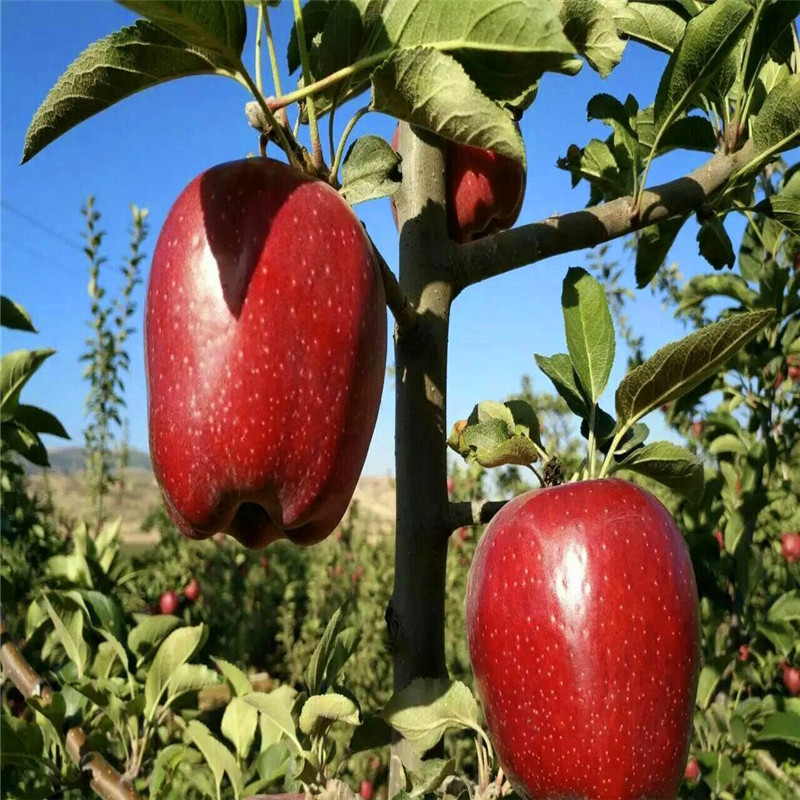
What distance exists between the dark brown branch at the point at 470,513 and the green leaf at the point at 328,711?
0.18m

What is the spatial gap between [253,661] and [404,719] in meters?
4.19

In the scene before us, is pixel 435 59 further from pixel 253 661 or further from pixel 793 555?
pixel 253 661

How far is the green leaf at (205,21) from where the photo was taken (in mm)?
428

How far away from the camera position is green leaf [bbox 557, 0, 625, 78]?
653 mm

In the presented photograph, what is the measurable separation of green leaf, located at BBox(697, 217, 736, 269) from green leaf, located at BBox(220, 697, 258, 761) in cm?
96

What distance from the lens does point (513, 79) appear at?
52 cm

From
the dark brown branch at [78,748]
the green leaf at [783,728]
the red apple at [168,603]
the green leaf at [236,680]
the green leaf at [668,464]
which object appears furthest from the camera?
the red apple at [168,603]

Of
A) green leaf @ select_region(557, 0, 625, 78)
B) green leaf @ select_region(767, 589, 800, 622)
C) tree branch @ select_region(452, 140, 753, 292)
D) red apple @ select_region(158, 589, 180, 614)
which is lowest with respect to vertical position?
red apple @ select_region(158, 589, 180, 614)

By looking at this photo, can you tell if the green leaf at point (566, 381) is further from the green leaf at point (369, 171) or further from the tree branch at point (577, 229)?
the green leaf at point (369, 171)

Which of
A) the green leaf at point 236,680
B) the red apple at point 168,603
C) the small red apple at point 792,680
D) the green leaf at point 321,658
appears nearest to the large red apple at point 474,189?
the green leaf at point 321,658

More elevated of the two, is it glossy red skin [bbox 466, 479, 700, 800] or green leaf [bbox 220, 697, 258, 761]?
glossy red skin [bbox 466, 479, 700, 800]

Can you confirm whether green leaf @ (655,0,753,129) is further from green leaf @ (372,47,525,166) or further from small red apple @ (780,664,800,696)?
small red apple @ (780,664,800,696)

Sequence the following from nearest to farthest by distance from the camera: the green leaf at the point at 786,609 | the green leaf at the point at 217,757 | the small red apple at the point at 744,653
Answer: the green leaf at the point at 217,757 → the green leaf at the point at 786,609 → the small red apple at the point at 744,653

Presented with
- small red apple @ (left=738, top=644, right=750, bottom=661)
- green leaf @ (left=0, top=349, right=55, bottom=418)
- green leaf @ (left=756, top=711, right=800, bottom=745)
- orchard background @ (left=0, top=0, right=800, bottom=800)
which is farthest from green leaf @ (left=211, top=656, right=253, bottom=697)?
small red apple @ (left=738, top=644, right=750, bottom=661)
